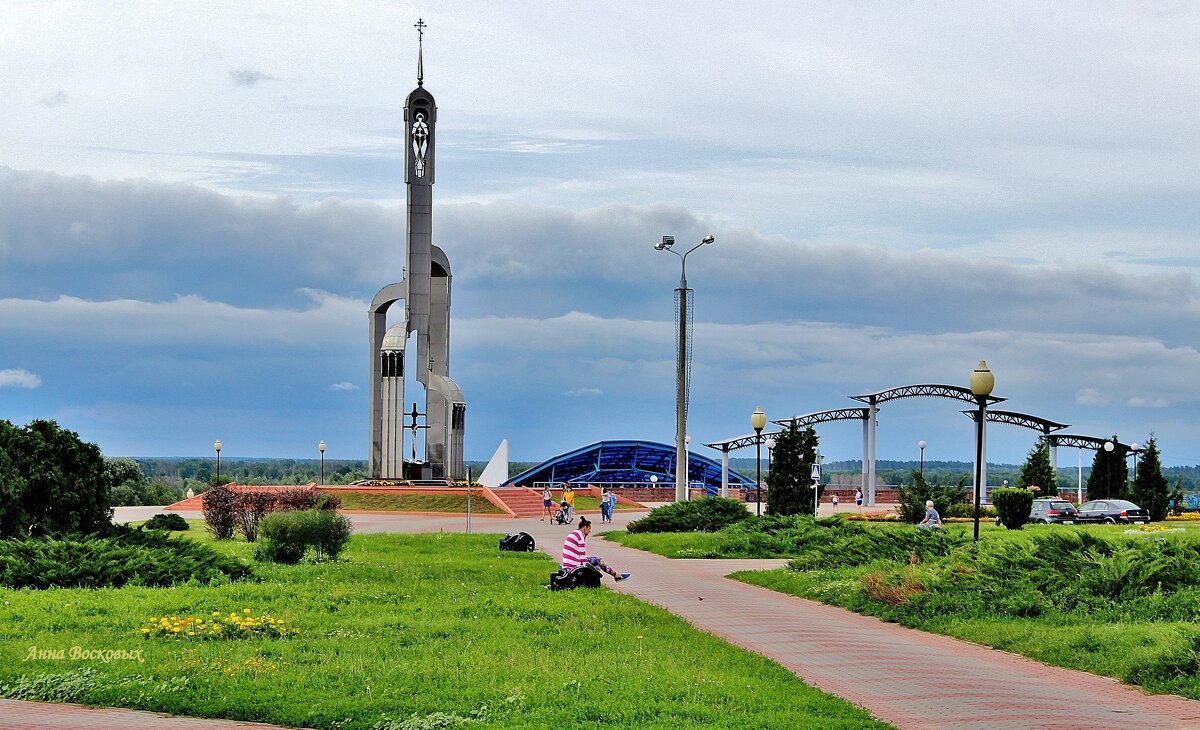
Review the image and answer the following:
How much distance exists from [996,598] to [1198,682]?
15.9ft

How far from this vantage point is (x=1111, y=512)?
43.2 metres

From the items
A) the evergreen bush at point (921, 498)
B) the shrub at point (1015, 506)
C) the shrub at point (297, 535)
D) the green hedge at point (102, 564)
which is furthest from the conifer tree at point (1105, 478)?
the green hedge at point (102, 564)

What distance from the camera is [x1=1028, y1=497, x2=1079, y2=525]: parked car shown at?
4259cm

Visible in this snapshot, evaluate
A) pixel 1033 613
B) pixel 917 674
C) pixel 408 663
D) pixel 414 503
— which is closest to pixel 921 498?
pixel 414 503

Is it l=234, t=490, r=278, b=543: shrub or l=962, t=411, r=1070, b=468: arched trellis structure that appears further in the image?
l=962, t=411, r=1070, b=468: arched trellis structure

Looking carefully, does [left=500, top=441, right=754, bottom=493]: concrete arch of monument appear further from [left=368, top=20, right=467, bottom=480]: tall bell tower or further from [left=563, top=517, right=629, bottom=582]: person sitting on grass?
[left=563, top=517, right=629, bottom=582]: person sitting on grass

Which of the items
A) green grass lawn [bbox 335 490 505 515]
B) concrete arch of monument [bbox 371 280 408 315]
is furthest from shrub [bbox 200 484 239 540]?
concrete arch of monument [bbox 371 280 408 315]

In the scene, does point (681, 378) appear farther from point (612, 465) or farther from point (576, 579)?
point (612, 465)

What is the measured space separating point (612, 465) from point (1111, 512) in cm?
5053

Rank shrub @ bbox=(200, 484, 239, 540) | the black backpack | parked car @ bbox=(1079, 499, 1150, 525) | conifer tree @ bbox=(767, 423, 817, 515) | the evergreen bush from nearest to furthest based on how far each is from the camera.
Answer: the black backpack
shrub @ bbox=(200, 484, 239, 540)
conifer tree @ bbox=(767, 423, 817, 515)
the evergreen bush
parked car @ bbox=(1079, 499, 1150, 525)

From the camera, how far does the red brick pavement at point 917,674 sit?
32.3ft

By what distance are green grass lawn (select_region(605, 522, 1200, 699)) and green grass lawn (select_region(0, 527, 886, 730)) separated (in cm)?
332

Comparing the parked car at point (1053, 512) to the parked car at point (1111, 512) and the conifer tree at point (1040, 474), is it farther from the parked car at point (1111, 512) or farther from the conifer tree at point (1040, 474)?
the conifer tree at point (1040, 474)

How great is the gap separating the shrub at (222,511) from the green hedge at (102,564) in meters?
9.09
